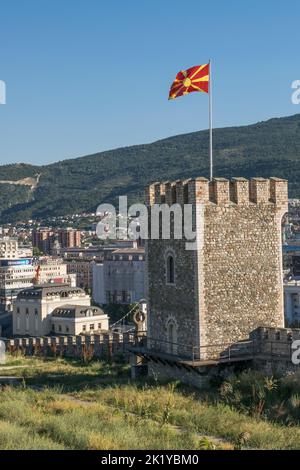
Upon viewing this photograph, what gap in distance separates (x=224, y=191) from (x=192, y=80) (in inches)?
146

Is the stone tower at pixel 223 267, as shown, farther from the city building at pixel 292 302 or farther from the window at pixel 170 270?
the city building at pixel 292 302

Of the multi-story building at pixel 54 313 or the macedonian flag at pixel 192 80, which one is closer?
the macedonian flag at pixel 192 80

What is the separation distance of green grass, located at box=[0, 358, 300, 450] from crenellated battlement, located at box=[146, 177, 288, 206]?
5.34 meters

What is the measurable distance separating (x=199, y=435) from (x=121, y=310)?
93.7 m

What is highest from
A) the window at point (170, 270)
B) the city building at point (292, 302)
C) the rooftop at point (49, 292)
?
the window at point (170, 270)

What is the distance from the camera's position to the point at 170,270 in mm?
24188

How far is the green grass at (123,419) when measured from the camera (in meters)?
15.4

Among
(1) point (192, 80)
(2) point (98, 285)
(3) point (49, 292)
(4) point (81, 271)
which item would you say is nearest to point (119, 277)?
(2) point (98, 285)

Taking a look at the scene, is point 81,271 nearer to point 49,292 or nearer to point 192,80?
point 49,292

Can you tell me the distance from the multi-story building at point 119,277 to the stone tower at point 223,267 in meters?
110

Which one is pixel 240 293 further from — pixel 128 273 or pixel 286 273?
pixel 128 273

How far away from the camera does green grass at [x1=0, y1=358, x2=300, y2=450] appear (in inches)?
606

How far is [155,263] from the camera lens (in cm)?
2503

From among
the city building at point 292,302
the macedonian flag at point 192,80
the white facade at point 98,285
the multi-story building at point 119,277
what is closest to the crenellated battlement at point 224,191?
the macedonian flag at point 192,80
